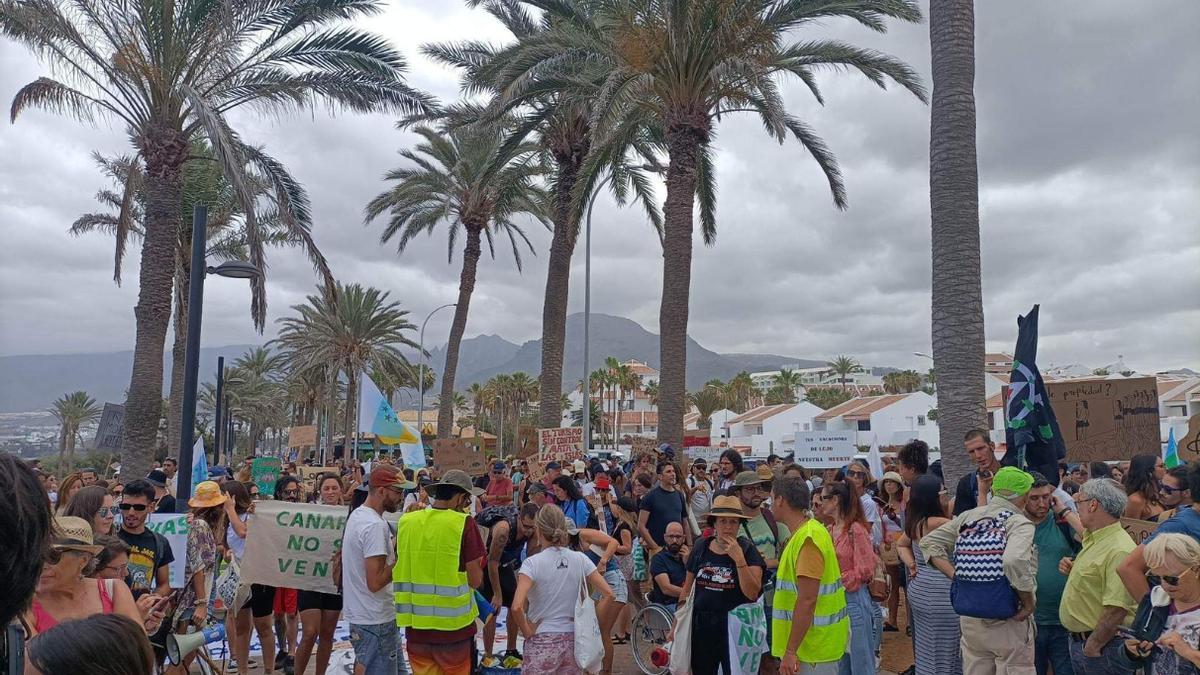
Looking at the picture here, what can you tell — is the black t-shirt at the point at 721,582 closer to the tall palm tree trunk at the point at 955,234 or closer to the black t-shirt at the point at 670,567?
the black t-shirt at the point at 670,567

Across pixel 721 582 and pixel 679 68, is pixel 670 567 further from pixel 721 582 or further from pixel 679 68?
pixel 679 68

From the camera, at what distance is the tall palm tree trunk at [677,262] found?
16250 millimetres

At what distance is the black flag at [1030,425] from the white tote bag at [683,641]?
9.75ft

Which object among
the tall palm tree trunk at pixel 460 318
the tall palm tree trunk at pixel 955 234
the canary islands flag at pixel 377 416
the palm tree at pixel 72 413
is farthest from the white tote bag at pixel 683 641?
the palm tree at pixel 72 413

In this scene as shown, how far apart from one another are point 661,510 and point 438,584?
3582 mm

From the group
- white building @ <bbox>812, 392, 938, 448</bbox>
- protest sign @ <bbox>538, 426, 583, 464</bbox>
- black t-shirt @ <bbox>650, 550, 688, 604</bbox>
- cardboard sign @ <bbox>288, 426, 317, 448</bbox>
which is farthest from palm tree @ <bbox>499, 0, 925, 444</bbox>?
white building @ <bbox>812, 392, 938, 448</bbox>

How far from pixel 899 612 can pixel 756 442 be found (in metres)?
67.3

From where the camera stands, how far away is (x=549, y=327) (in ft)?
71.2

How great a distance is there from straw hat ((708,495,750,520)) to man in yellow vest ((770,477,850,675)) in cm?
46

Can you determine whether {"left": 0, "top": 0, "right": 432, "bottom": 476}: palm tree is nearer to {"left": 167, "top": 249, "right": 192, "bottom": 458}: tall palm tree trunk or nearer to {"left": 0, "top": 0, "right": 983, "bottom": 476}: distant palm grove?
{"left": 0, "top": 0, "right": 983, "bottom": 476}: distant palm grove

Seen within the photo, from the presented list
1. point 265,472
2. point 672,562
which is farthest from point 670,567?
point 265,472

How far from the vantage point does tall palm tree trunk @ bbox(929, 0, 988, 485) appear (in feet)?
28.1

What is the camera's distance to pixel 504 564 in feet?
27.4

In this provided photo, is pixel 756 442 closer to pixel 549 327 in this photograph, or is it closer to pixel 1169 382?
pixel 1169 382
